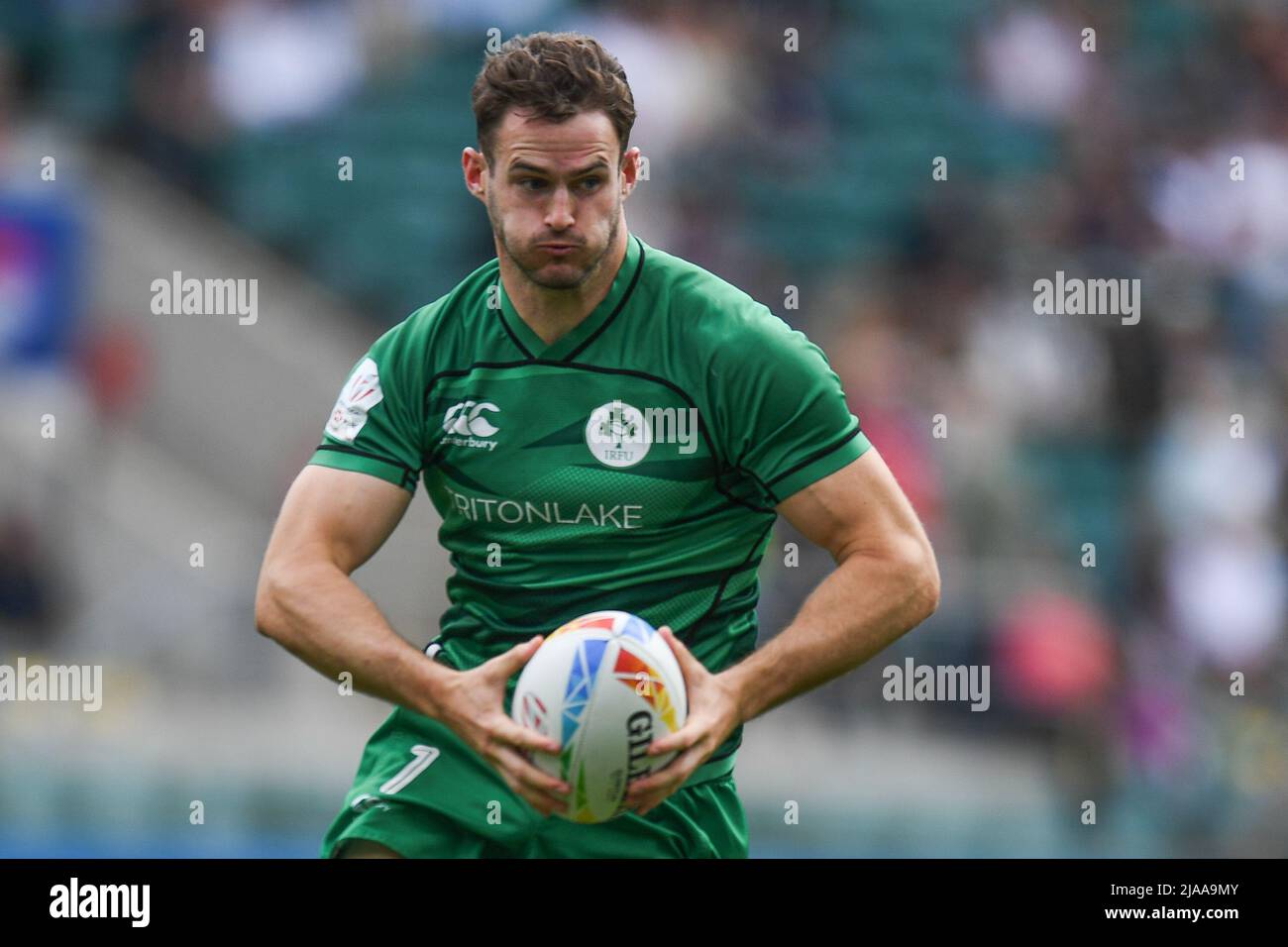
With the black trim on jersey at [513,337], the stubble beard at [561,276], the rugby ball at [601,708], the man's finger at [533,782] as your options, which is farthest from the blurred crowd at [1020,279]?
the man's finger at [533,782]

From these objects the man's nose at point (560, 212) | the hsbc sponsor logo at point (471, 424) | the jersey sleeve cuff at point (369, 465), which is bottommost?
the jersey sleeve cuff at point (369, 465)

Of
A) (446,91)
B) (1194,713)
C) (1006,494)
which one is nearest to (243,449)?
(446,91)

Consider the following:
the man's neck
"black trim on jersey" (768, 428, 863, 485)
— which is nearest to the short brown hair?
the man's neck

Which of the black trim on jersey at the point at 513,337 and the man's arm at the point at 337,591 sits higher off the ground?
the black trim on jersey at the point at 513,337

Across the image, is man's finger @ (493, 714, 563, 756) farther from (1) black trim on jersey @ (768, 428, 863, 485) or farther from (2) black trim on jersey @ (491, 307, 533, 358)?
(2) black trim on jersey @ (491, 307, 533, 358)

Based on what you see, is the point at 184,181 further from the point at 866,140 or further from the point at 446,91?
the point at 866,140

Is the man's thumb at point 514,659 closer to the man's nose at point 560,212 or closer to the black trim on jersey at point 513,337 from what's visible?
the black trim on jersey at point 513,337

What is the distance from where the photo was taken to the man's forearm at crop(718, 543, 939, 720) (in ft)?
16.7

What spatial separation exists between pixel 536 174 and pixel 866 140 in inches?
399

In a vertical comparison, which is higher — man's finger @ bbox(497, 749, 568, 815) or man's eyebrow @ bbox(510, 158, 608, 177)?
man's eyebrow @ bbox(510, 158, 608, 177)

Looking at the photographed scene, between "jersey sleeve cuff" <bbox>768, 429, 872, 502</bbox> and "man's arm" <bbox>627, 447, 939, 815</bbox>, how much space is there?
0.02 m

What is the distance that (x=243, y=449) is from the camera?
13258 millimetres

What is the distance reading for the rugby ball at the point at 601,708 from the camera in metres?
4.80

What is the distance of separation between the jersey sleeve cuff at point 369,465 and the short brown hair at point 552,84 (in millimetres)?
815
